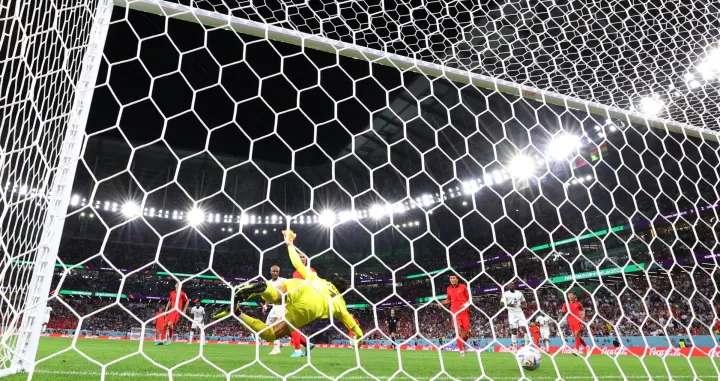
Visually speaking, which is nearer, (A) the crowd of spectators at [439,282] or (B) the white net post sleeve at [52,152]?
(B) the white net post sleeve at [52,152]

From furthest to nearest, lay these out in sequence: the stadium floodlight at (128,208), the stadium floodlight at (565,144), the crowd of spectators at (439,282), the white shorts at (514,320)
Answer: the stadium floodlight at (128,208)
the crowd of spectators at (439,282)
the white shorts at (514,320)
the stadium floodlight at (565,144)

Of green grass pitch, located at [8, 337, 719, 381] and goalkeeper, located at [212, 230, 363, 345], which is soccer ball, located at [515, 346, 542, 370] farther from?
goalkeeper, located at [212, 230, 363, 345]

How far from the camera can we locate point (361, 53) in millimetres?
2232

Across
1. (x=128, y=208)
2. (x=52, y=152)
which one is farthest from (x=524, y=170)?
(x=128, y=208)

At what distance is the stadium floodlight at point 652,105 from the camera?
11.6 ft

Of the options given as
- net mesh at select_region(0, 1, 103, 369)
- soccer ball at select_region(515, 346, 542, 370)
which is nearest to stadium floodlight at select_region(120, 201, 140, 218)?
net mesh at select_region(0, 1, 103, 369)

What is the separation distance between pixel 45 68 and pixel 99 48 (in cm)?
37

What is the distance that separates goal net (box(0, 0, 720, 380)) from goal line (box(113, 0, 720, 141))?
0.05 feet

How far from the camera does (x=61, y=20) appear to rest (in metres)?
1.78

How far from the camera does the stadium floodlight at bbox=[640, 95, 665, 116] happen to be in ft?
11.6

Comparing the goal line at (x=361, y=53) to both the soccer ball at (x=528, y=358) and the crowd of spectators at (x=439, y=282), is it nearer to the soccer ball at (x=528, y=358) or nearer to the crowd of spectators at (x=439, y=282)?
the soccer ball at (x=528, y=358)

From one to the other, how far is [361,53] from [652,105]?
2823 millimetres

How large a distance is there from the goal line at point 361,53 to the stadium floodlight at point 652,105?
0.66m

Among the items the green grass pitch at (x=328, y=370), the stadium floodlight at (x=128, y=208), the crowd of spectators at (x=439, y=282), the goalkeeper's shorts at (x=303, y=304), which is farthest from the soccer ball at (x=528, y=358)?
the stadium floodlight at (x=128, y=208)
